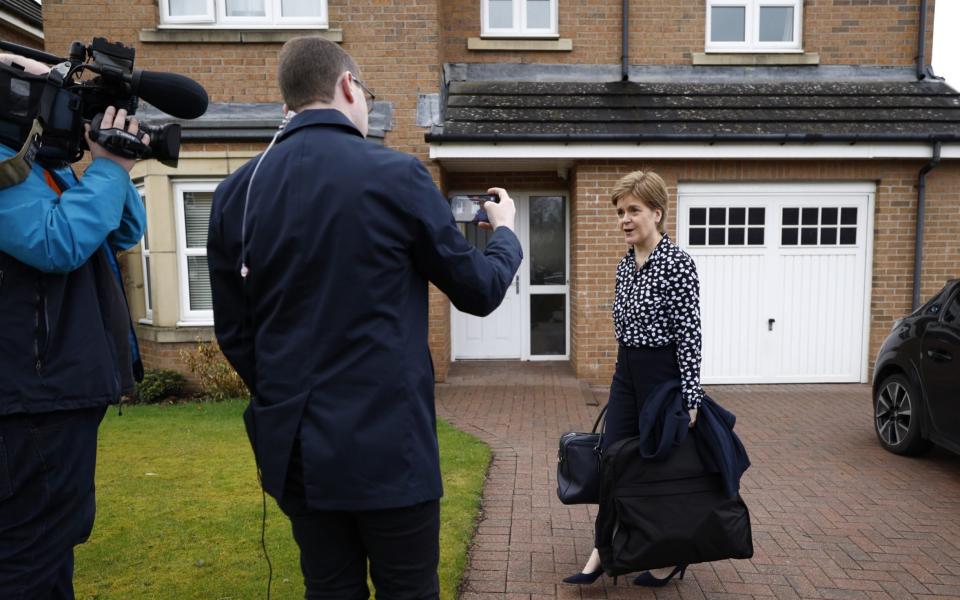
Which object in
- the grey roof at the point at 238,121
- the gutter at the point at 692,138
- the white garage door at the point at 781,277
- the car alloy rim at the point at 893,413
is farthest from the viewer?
the white garage door at the point at 781,277

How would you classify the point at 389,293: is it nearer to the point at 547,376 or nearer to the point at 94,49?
the point at 94,49

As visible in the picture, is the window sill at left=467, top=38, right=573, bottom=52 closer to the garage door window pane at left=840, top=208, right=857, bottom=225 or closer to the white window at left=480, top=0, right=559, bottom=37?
the white window at left=480, top=0, right=559, bottom=37

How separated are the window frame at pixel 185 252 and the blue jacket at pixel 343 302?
6786mm

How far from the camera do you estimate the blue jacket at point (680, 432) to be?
273cm

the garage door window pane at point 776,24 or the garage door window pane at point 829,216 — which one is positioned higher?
the garage door window pane at point 776,24

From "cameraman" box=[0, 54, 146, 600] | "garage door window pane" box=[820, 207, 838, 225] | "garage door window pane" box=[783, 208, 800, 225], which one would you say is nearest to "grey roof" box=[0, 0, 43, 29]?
"cameraman" box=[0, 54, 146, 600]

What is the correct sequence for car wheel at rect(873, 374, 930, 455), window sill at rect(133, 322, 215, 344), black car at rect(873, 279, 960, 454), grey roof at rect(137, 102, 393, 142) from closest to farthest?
black car at rect(873, 279, 960, 454) → car wheel at rect(873, 374, 930, 455) → grey roof at rect(137, 102, 393, 142) → window sill at rect(133, 322, 215, 344)

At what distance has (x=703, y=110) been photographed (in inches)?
320

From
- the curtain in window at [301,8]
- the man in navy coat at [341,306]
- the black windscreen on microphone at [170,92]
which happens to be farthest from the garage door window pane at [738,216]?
the black windscreen on microphone at [170,92]

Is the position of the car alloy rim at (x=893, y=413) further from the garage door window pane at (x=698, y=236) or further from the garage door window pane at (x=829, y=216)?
the garage door window pane at (x=829, y=216)

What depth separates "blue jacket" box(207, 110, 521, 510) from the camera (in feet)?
5.09

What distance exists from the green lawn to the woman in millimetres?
1301

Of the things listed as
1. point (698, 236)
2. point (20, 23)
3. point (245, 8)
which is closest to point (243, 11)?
point (245, 8)

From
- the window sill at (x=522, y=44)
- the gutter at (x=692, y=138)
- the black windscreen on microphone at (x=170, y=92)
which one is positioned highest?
the window sill at (x=522, y=44)
